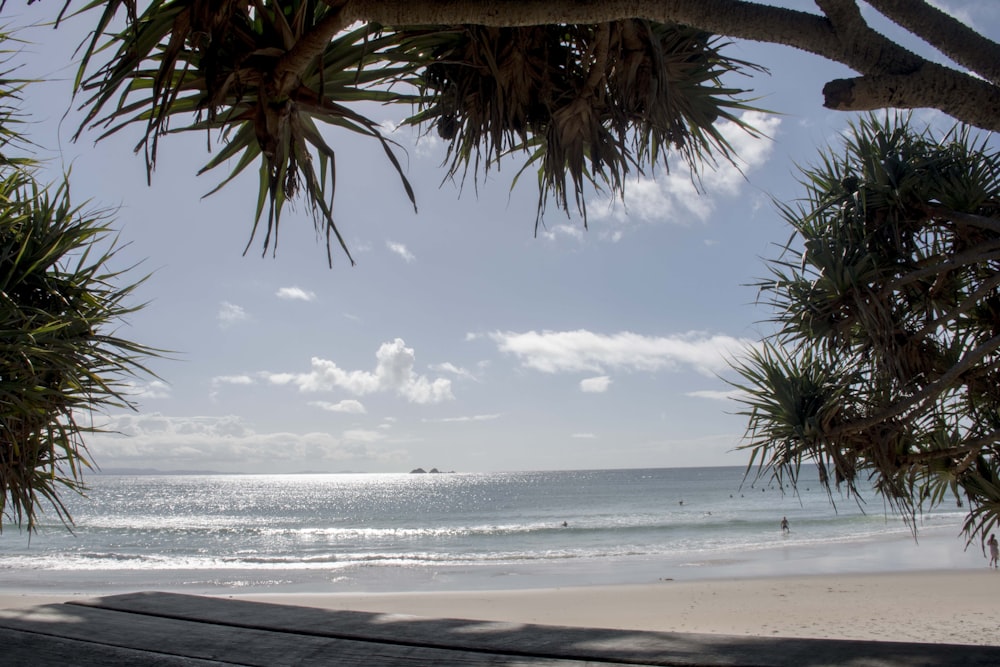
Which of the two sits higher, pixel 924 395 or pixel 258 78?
pixel 258 78

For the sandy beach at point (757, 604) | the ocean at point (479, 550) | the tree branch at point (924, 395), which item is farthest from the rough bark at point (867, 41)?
the sandy beach at point (757, 604)

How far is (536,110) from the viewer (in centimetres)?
308

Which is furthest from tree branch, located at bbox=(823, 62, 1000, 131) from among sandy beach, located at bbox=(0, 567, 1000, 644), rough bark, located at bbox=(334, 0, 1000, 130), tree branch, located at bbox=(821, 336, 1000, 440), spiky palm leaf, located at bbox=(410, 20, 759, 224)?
sandy beach, located at bbox=(0, 567, 1000, 644)

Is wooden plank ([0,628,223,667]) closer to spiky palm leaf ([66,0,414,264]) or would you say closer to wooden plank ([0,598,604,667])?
wooden plank ([0,598,604,667])

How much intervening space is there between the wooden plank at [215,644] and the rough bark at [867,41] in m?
1.45

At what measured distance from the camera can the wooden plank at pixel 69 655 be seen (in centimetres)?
118

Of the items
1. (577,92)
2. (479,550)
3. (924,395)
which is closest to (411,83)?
(577,92)

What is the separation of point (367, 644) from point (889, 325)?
13.9 feet

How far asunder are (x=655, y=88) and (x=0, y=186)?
11.2ft

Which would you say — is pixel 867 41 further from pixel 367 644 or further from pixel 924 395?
pixel 924 395

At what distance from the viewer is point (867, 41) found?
1.74 m

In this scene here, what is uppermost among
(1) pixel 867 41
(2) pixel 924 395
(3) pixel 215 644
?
(1) pixel 867 41

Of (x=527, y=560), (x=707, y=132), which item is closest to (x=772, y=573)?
(x=527, y=560)

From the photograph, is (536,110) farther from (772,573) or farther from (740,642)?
(772,573)
